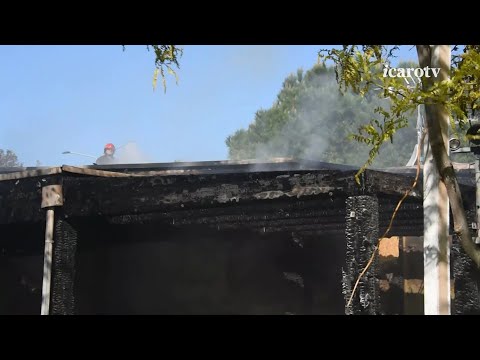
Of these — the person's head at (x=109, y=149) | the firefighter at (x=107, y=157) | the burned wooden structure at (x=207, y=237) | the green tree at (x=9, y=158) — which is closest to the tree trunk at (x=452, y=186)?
the burned wooden structure at (x=207, y=237)

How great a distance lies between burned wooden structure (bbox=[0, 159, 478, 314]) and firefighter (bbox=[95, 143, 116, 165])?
15.1 feet

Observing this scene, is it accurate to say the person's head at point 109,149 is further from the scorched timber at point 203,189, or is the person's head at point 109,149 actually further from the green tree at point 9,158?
the green tree at point 9,158

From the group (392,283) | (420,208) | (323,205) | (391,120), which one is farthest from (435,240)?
(392,283)

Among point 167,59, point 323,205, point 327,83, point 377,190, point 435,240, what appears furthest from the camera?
point 327,83

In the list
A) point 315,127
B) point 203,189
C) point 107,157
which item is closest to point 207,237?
point 203,189

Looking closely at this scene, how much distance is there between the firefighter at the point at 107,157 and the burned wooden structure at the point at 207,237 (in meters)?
4.62

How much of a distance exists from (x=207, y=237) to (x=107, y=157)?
5169 mm

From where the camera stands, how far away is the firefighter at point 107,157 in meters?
15.5

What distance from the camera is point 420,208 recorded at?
10625 mm
